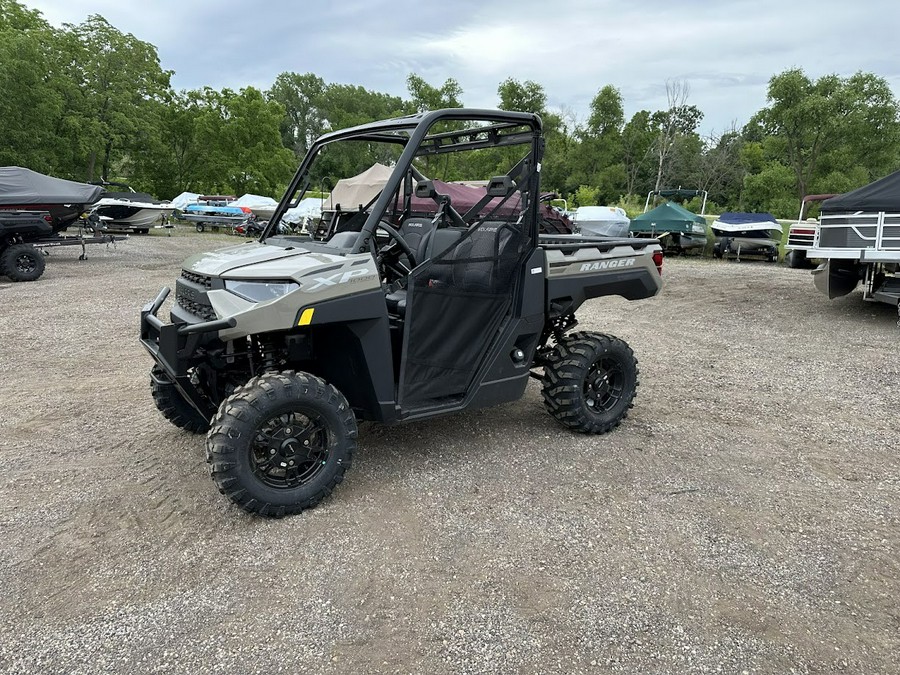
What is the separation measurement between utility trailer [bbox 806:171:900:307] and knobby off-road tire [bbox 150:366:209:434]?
351 inches

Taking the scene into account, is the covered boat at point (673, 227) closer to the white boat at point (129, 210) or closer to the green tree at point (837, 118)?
the green tree at point (837, 118)

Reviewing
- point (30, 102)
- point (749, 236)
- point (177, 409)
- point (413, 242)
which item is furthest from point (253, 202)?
point (413, 242)

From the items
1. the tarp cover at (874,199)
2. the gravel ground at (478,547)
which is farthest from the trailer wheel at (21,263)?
the tarp cover at (874,199)

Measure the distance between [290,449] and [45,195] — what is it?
12.8 metres

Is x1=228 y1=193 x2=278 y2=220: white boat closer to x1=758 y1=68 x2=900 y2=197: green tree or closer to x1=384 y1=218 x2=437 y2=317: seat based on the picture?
x1=758 y1=68 x2=900 y2=197: green tree

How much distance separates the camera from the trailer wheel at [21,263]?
11961mm

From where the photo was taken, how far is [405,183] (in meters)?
4.47

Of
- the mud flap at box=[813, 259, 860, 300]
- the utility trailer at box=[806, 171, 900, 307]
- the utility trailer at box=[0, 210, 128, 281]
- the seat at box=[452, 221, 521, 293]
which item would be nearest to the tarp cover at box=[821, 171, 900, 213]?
the utility trailer at box=[806, 171, 900, 307]

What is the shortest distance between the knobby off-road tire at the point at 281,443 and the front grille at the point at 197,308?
0.47m

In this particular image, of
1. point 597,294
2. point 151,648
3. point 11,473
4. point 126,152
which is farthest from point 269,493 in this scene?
point 126,152

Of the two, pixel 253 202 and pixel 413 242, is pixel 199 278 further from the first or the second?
pixel 253 202

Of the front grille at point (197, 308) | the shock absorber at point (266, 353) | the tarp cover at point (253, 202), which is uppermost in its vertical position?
the tarp cover at point (253, 202)

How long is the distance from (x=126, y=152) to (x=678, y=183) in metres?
34.5

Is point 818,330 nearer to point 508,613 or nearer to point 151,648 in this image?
point 508,613
